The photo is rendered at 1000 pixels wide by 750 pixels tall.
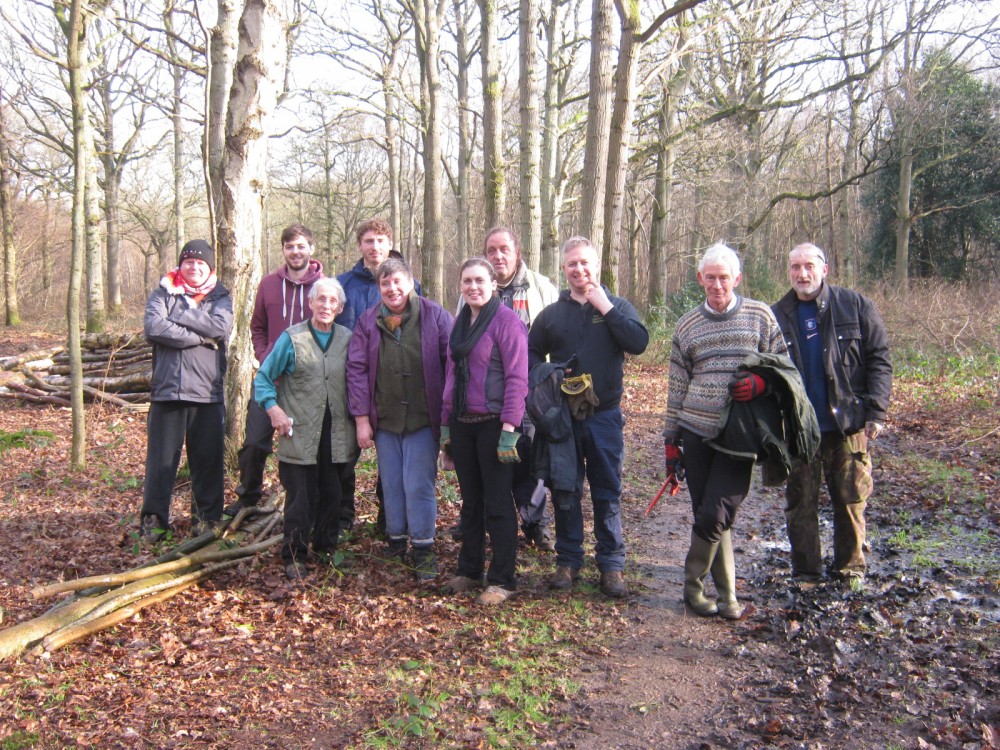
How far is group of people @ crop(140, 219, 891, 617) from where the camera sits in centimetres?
444

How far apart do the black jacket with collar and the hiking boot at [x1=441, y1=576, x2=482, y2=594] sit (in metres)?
2.44

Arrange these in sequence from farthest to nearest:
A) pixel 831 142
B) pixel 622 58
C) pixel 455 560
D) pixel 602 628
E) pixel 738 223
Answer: pixel 831 142, pixel 738 223, pixel 622 58, pixel 455 560, pixel 602 628

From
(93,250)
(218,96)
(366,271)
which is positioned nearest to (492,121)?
(218,96)

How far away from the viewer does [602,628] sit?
4.30 meters

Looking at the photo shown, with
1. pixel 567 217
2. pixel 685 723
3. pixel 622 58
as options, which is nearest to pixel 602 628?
pixel 685 723

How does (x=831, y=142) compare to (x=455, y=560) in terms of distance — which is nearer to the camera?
(x=455, y=560)

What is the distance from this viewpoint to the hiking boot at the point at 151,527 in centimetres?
543

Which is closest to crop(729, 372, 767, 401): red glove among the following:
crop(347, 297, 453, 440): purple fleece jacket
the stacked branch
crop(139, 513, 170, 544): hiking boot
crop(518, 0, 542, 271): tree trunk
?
crop(347, 297, 453, 440): purple fleece jacket

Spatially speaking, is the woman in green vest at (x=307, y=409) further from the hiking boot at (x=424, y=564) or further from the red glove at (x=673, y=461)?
the red glove at (x=673, y=461)

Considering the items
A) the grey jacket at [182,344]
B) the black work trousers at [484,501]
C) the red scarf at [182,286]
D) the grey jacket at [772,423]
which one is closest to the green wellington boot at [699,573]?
the grey jacket at [772,423]

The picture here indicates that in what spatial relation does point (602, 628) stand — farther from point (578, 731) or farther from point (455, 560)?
point (455, 560)

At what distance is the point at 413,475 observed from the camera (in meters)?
4.82

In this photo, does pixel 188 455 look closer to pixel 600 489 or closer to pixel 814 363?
pixel 600 489

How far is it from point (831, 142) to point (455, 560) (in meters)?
25.4
